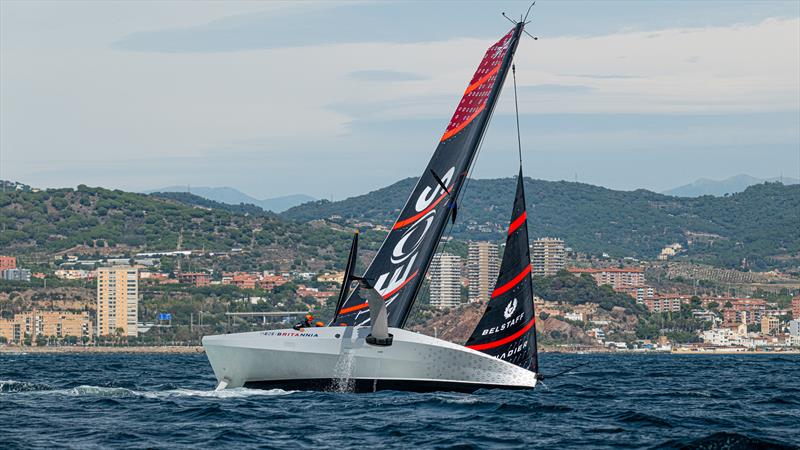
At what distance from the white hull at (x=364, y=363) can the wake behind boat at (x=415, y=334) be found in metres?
0.02

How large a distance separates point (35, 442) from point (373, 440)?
5.98m

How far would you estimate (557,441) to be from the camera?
957 inches

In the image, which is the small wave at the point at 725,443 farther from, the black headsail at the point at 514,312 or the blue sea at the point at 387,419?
the black headsail at the point at 514,312

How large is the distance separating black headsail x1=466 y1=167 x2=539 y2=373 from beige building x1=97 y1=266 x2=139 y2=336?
6602 inches

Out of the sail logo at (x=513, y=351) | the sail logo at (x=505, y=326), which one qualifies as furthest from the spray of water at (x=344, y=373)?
the sail logo at (x=513, y=351)

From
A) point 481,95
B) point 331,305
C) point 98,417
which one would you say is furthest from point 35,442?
point 331,305

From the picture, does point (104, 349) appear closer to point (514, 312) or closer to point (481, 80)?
point (481, 80)

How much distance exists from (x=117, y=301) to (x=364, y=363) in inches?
6737

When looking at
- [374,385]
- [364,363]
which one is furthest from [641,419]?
[364,363]

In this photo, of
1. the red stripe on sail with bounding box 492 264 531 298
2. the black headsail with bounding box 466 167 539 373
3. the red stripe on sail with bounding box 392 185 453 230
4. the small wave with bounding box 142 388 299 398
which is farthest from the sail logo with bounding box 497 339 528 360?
the small wave with bounding box 142 388 299 398

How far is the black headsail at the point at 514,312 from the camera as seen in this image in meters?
32.4

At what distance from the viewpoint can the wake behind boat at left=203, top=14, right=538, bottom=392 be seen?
101 ft

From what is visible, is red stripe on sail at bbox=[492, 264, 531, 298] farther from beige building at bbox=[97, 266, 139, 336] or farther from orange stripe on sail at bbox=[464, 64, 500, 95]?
beige building at bbox=[97, 266, 139, 336]

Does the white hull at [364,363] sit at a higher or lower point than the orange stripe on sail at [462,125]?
lower
